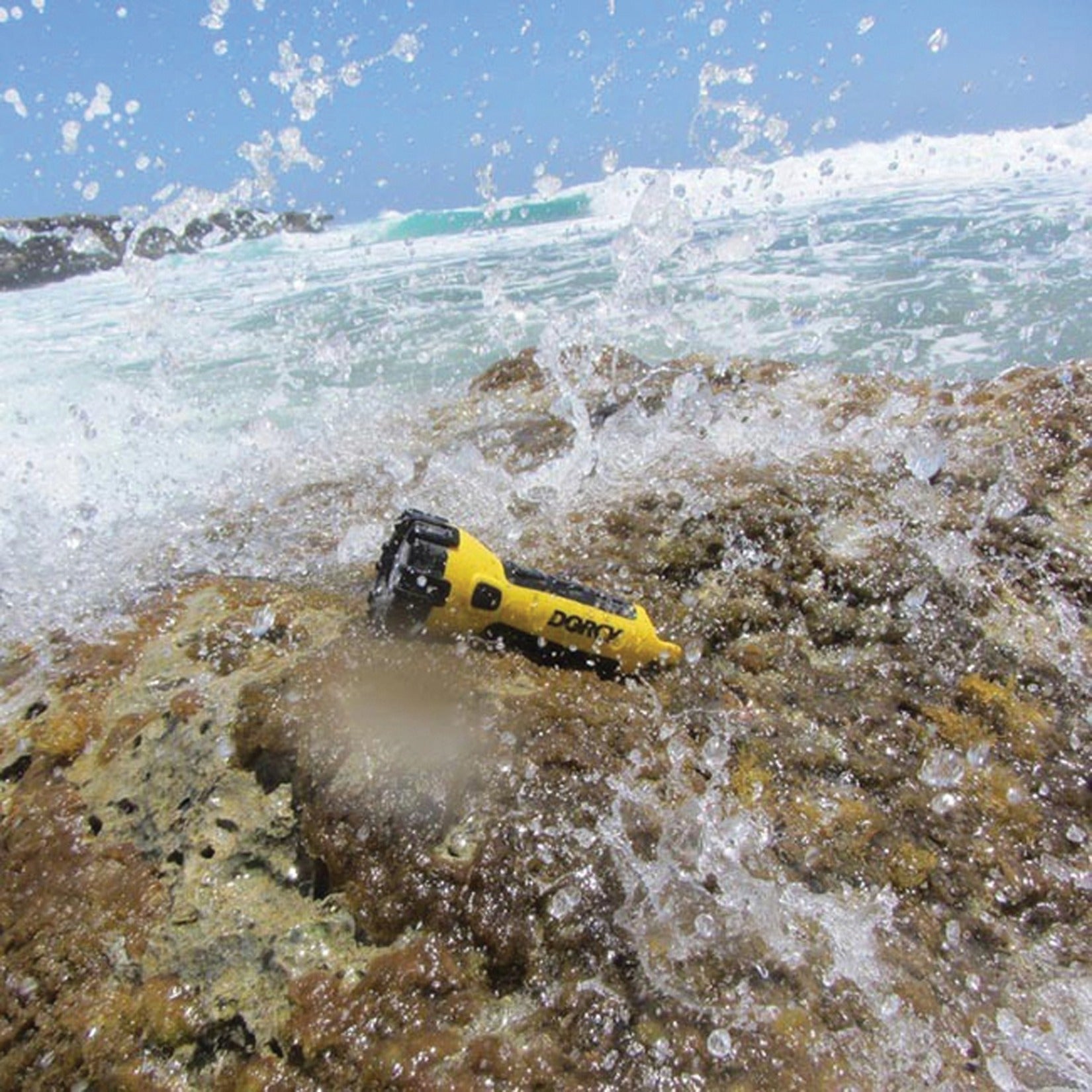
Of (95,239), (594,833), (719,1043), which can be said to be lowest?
(719,1043)

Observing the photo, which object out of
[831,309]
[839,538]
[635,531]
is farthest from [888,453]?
[831,309]

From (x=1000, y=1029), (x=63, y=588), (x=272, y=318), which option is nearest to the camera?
(x=1000, y=1029)

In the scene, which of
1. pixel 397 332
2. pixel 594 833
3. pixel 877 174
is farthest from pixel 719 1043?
pixel 877 174

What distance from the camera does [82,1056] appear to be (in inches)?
56.4

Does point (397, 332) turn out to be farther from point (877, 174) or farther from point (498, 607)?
point (877, 174)

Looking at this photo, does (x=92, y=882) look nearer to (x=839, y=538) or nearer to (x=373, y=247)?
(x=839, y=538)

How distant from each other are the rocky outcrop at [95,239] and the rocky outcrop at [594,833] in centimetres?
2038

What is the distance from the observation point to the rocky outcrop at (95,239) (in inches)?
1003

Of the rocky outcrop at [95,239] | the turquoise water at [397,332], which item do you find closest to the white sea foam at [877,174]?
the turquoise water at [397,332]

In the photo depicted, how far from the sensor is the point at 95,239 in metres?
32.6

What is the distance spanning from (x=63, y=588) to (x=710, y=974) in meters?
2.84

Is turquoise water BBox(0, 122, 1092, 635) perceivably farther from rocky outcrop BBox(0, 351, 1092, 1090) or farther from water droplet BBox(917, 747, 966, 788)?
water droplet BBox(917, 747, 966, 788)

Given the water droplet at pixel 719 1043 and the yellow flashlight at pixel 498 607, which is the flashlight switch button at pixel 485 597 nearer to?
the yellow flashlight at pixel 498 607

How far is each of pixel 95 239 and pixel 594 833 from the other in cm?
3873
